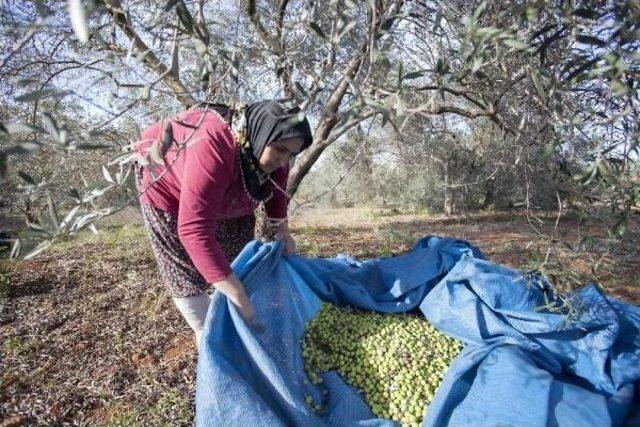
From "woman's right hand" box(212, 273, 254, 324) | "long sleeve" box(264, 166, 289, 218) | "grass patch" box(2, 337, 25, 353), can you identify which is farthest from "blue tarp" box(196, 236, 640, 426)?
"grass patch" box(2, 337, 25, 353)

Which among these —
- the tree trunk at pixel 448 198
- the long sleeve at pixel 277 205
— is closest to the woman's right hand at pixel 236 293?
the long sleeve at pixel 277 205

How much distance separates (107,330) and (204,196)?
2.11m

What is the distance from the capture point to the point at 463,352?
227 cm

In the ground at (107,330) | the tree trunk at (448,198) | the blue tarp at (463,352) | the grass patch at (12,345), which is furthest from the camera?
the tree trunk at (448,198)

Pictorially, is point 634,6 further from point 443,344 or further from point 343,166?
point 343,166

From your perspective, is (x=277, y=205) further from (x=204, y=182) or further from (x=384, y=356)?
(x=384, y=356)

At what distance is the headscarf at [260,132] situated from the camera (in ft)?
5.44

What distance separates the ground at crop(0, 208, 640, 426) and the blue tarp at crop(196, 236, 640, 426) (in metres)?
0.28

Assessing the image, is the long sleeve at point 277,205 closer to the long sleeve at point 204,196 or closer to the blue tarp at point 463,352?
the blue tarp at point 463,352

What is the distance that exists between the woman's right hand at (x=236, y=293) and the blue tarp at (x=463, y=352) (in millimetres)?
48

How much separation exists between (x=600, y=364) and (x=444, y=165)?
9.05 meters

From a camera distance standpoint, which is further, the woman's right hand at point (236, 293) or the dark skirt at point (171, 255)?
the dark skirt at point (171, 255)

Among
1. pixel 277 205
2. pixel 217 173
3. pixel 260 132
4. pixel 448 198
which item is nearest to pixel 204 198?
pixel 217 173

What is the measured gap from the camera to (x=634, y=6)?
99 cm
